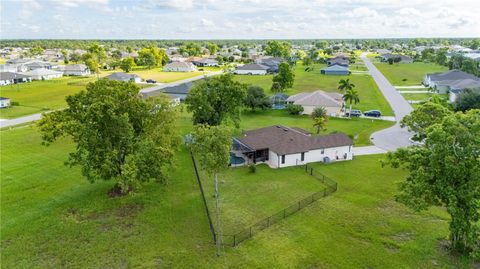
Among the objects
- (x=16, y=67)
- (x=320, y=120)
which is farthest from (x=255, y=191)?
(x=16, y=67)

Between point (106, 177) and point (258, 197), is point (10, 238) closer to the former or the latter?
point (106, 177)

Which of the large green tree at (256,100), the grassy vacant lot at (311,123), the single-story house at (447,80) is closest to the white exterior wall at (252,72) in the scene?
the single-story house at (447,80)

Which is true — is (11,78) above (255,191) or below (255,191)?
above

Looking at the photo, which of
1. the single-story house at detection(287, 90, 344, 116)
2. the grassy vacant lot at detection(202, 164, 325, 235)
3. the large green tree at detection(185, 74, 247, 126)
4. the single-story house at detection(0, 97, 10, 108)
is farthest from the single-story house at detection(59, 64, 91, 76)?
the grassy vacant lot at detection(202, 164, 325, 235)

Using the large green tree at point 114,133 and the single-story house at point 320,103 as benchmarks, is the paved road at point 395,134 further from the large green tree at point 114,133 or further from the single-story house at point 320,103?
the large green tree at point 114,133

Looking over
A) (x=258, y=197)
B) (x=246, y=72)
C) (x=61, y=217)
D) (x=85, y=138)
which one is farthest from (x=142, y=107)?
(x=246, y=72)

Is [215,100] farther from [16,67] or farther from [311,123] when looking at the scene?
[16,67]
